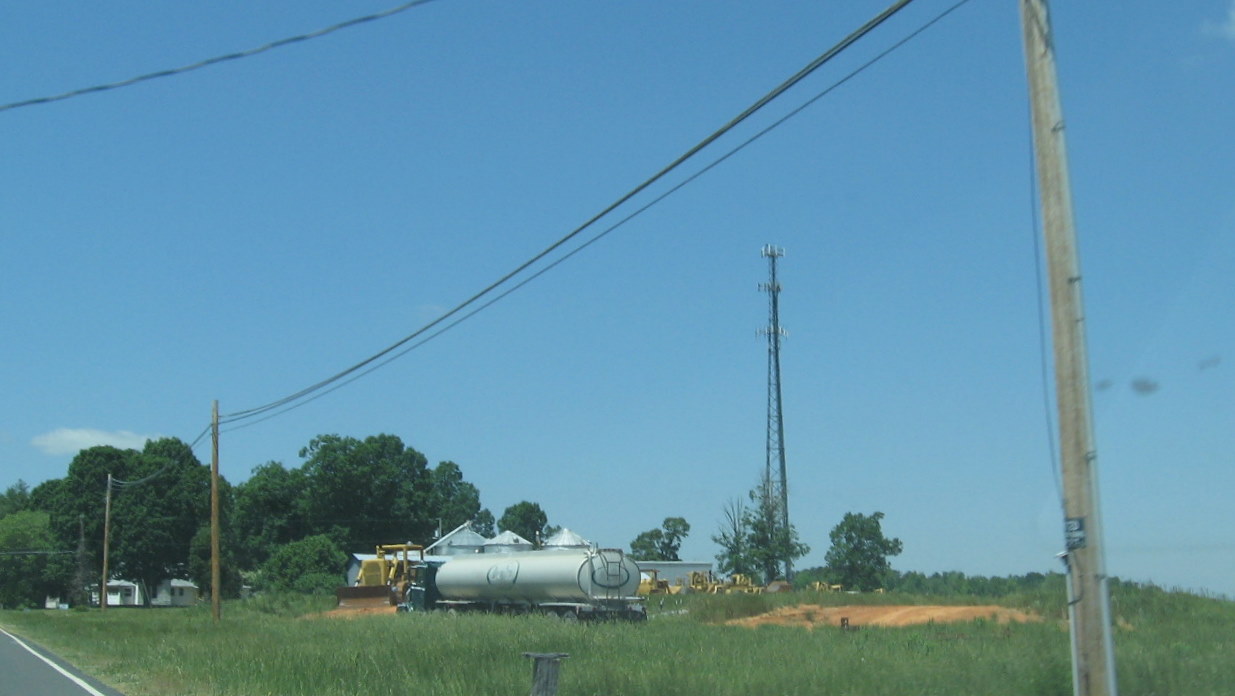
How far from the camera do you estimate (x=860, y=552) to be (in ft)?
254

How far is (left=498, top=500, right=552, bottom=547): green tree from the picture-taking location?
487 ft

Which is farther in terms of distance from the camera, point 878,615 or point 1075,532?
point 878,615

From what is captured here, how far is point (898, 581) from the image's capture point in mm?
78938

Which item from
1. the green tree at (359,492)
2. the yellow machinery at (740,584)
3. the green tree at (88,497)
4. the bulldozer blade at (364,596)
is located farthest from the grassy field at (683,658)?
the green tree at (359,492)

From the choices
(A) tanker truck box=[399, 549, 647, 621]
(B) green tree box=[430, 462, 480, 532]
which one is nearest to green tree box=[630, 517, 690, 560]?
(B) green tree box=[430, 462, 480, 532]

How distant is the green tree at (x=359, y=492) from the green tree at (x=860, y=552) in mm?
43817

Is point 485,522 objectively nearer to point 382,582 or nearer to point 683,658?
point 382,582

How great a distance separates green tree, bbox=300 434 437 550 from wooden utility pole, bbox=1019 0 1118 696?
98.4 metres

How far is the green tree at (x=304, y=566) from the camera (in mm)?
90875

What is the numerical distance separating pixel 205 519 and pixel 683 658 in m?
84.0

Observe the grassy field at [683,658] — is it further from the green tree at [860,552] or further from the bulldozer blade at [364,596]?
the green tree at [860,552]

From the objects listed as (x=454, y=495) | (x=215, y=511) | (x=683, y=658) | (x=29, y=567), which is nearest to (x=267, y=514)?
(x=29, y=567)

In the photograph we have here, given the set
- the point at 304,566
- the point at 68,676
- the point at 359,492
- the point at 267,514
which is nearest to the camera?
the point at 68,676

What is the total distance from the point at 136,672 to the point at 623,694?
13296 millimetres
